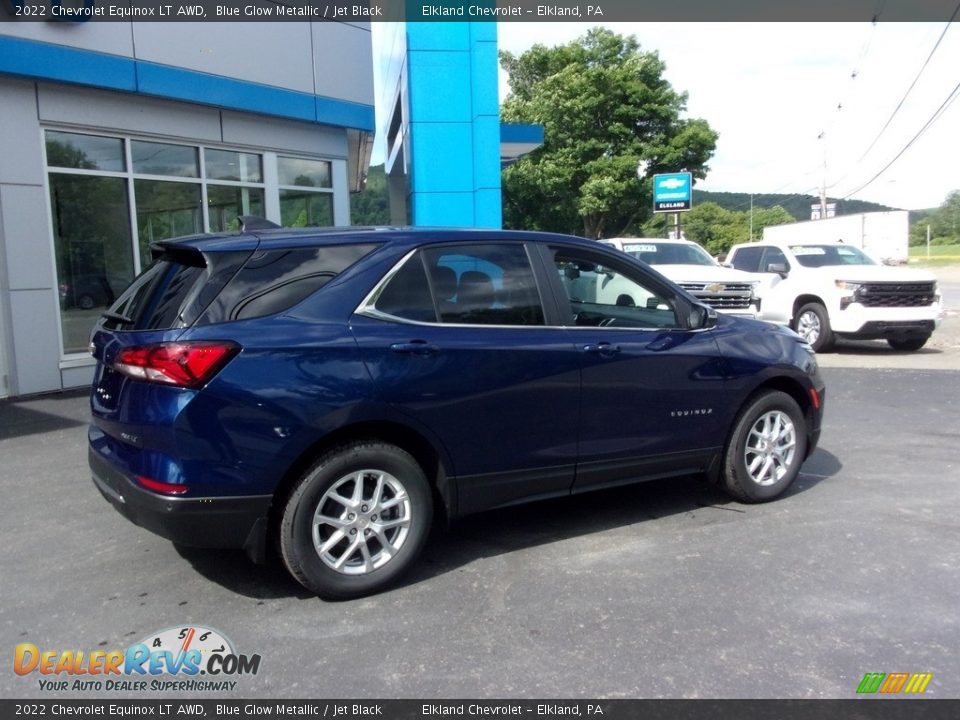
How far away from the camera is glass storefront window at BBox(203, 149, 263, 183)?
1215 cm

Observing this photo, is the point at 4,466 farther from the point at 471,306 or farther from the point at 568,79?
the point at 568,79

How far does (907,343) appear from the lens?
543 inches

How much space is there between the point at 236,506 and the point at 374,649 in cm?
88

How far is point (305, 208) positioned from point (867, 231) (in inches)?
1121

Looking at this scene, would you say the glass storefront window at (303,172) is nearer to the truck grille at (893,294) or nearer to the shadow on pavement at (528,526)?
the truck grille at (893,294)

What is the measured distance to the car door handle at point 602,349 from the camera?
15.3 feet

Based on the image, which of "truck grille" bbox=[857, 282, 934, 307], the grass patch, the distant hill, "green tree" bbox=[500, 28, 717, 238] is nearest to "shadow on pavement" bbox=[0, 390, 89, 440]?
"truck grille" bbox=[857, 282, 934, 307]

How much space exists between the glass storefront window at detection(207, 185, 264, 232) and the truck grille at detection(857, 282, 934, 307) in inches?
370

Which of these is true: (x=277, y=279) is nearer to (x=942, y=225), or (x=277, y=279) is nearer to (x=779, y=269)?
(x=779, y=269)

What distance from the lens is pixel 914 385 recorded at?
33.3 ft

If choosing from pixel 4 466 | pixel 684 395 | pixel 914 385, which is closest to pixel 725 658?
pixel 684 395

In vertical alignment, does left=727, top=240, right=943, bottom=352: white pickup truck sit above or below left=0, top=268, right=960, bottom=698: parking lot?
above

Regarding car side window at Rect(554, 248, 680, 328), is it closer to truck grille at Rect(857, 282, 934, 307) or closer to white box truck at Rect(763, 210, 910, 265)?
truck grille at Rect(857, 282, 934, 307)

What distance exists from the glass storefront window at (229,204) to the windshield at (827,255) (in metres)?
9.13
